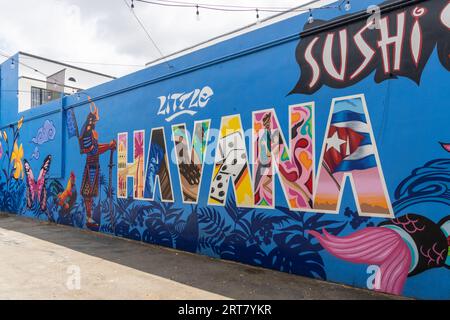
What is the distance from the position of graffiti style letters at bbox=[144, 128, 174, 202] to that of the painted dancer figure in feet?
6.86

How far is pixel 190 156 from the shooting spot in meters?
7.18

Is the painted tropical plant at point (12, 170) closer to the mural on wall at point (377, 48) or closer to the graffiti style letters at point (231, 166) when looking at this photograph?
the graffiti style letters at point (231, 166)

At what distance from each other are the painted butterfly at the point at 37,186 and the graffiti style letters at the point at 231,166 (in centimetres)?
767

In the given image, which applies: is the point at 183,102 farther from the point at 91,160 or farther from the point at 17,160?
the point at 17,160

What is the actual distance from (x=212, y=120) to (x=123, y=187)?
3.34m

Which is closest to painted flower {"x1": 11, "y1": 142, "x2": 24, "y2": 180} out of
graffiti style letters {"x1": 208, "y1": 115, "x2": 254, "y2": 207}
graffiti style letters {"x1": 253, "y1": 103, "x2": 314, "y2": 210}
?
graffiti style letters {"x1": 208, "y1": 115, "x2": 254, "y2": 207}

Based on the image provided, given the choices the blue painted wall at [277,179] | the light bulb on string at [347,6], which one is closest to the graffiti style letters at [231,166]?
the blue painted wall at [277,179]

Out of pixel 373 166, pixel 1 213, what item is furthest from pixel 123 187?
pixel 1 213

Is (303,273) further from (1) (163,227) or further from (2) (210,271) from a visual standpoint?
(1) (163,227)

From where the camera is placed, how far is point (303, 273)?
5.27 m

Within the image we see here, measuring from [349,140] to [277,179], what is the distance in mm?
1300

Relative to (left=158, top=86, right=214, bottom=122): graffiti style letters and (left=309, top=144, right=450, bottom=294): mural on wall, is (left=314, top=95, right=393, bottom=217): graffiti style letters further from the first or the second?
(left=158, top=86, right=214, bottom=122): graffiti style letters

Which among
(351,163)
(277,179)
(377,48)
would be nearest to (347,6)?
(377,48)

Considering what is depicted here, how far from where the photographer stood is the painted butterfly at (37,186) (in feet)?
40.3
